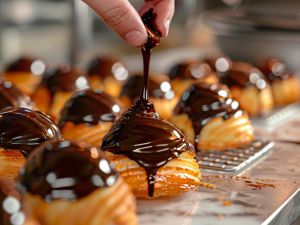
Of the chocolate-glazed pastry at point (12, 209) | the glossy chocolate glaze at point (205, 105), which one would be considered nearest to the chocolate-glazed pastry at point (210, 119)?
the glossy chocolate glaze at point (205, 105)

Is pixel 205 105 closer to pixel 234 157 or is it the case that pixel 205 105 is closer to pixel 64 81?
pixel 234 157

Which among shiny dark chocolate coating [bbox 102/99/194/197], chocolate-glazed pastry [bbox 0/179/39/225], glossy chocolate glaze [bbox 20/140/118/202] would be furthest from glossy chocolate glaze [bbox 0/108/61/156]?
chocolate-glazed pastry [bbox 0/179/39/225]

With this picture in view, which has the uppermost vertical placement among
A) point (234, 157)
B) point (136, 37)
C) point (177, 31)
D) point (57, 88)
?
point (136, 37)

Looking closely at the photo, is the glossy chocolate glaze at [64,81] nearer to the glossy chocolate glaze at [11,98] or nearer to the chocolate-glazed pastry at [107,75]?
the chocolate-glazed pastry at [107,75]

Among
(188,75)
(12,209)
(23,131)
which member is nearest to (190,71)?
(188,75)

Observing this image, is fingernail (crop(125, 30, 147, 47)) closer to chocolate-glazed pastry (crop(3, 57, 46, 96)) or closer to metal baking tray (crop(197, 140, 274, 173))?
metal baking tray (crop(197, 140, 274, 173))

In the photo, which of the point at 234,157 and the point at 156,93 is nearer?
the point at 234,157

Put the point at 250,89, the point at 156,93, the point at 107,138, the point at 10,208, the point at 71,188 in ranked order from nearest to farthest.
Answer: the point at 10,208 → the point at 71,188 → the point at 107,138 → the point at 156,93 → the point at 250,89
